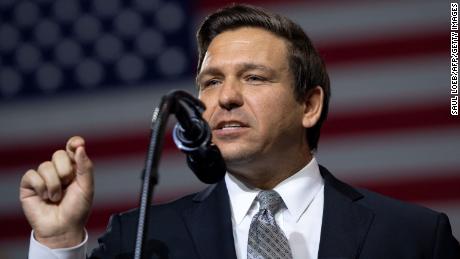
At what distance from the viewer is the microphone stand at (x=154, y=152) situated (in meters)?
1.40

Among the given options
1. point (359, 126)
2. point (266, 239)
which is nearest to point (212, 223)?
point (266, 239)

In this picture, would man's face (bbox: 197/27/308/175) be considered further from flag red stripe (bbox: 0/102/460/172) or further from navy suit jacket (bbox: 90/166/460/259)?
flag red stripe (bbox: 0/102/460/172)

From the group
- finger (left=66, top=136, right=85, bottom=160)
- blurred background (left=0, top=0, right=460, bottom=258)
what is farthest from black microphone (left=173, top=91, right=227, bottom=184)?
blurred background (left=0, top=0, right=460, bottom=258)

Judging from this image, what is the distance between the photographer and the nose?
2000mm

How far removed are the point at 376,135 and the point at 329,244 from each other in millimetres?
1112

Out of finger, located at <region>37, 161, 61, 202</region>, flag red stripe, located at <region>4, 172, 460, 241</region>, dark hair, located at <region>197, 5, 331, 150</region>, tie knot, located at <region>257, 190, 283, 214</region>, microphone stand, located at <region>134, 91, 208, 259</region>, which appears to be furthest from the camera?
flag red stripe, located at <region>4, 172, 460, 241</region>

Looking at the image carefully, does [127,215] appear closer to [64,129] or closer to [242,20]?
[242,20]

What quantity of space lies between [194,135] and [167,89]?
5.86 ft

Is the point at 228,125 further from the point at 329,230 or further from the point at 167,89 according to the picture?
the point at 167,89

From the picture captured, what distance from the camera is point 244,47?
6.93ft

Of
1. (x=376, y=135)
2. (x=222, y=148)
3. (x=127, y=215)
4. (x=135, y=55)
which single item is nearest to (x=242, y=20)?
(x=222, y=148)

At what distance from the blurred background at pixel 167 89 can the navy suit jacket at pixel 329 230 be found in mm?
849

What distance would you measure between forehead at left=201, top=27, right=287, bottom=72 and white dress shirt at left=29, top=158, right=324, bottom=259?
269 mm

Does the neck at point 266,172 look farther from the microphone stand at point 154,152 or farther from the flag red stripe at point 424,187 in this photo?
the flag red stripe at point 424,187
